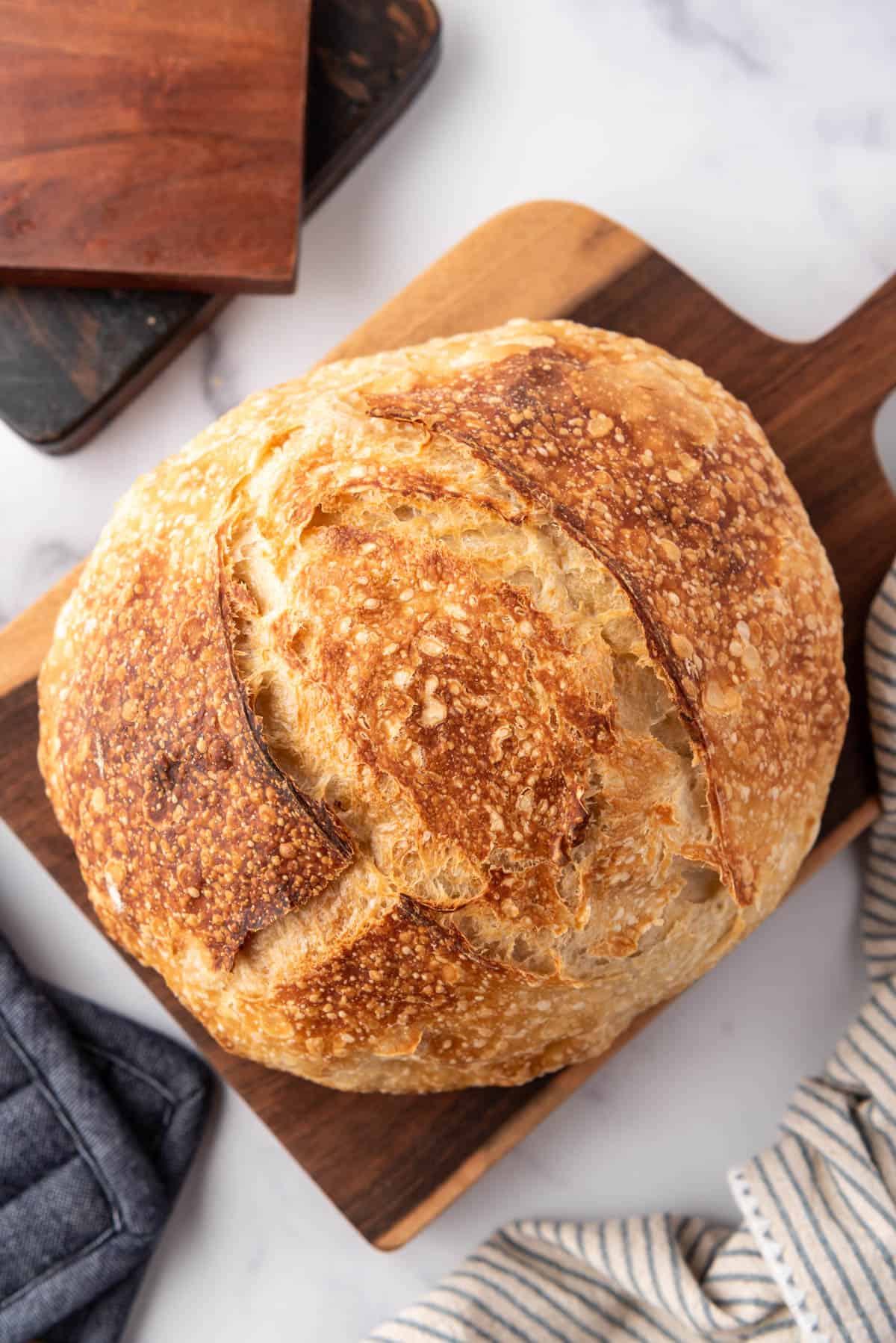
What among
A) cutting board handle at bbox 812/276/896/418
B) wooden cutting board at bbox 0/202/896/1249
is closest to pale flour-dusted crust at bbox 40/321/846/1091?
wooden cutting board at bbox 0/202/896/1249

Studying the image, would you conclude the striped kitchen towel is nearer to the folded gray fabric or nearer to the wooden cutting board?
the wooden cutting board

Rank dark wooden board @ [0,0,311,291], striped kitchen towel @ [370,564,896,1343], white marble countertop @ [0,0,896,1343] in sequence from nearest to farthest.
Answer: striped kitchen towel @ [370,564,896,1343]
dark wooden board @ [0,0,311,291]
white marble countertop @ [0,0,896,1343]

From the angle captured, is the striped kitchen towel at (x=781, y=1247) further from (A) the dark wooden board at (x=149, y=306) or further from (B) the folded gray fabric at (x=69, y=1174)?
(A) the dark wooden board at (x=149, y=306)

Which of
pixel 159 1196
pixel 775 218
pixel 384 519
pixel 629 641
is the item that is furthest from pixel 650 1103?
pixel 775 218

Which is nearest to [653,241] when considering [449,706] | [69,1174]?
[449,706]

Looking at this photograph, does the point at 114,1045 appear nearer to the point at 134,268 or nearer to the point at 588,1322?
the point at 588,1322

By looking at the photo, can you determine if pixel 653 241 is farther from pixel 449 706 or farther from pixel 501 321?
pixel 449 706
